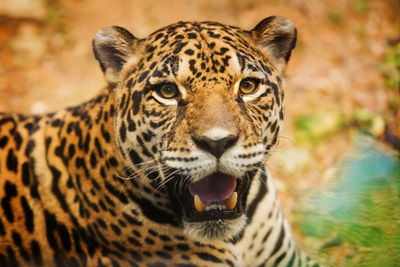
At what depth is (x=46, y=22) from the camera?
9.95 meters

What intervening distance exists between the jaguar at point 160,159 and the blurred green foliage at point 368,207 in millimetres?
661

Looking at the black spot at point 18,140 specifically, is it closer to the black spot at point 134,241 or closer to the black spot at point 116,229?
the black spot at point 116,229

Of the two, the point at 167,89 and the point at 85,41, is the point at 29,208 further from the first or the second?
the point at 85,41

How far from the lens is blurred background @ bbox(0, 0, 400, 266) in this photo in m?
7.91

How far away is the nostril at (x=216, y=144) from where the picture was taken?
332cm

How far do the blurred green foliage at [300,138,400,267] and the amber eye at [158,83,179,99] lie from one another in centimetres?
128

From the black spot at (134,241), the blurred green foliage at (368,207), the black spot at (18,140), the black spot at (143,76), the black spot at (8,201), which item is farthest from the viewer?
the black spot at (18,140)

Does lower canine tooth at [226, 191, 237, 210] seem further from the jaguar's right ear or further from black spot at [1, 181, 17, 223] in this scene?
black spot at [1, 181, 17, 223]

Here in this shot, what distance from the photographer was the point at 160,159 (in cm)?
368

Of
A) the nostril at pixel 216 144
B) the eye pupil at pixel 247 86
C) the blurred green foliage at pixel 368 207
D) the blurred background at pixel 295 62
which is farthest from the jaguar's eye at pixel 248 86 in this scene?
the blurred background at pixel 295 62

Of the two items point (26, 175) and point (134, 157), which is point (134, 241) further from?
point (26, 175)

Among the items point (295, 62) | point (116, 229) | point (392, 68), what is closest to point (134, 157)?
point (116, 229)

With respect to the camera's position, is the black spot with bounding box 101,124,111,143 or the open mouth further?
the black spot with bounding box 101,124,111,143

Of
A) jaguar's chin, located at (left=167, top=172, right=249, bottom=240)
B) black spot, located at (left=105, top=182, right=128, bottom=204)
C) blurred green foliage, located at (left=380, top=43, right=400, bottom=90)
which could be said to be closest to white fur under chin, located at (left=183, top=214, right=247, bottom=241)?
jaguar's chin, located at (left=167, top=172, right=249, bottom=240)
